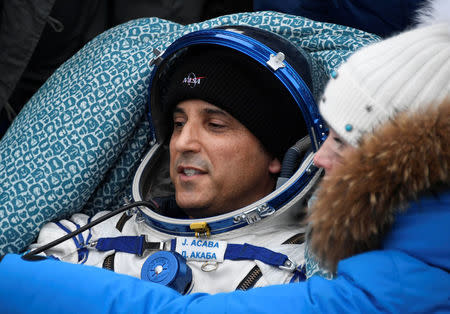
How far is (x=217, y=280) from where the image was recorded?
51.9 inches

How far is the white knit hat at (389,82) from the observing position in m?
0.91

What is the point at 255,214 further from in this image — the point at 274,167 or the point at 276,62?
the point at 276,62

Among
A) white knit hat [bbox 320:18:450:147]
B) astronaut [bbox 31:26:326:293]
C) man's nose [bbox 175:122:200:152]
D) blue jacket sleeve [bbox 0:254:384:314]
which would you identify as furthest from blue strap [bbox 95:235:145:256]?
white knit hat [bbox 320:18:450:147]

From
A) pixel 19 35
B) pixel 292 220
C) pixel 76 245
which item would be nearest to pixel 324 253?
pixel 292 220

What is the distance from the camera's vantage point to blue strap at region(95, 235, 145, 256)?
1433 millimetres

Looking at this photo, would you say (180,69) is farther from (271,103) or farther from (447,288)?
(447,288)

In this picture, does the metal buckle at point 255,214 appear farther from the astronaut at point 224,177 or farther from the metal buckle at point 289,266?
the metal buckle at point 289,266

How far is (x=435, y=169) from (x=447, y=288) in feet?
0.58

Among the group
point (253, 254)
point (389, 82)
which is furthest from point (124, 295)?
point (389, 82)

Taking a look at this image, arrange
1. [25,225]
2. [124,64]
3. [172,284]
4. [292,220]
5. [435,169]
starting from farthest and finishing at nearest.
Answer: [124,64], [25,225], [292,220], [172,284], [435,169]

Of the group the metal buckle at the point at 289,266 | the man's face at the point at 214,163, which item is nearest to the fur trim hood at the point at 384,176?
the metal buckle at the point at 289,266

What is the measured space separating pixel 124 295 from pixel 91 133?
2.49ft

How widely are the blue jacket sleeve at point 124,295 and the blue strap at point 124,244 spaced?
369 millimetres

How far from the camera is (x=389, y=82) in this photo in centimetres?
92
